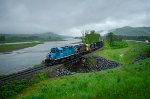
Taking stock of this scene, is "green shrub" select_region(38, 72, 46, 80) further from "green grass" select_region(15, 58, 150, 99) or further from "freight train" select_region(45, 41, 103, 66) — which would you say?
"freight train" select_region(45, 41, 103, 66)

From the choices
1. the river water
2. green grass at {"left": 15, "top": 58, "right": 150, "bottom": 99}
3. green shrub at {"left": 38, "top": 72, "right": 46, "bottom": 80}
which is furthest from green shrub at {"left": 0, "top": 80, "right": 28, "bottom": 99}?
the river water

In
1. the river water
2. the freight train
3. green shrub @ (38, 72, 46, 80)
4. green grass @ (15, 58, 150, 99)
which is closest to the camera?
green grass @ (15, 58, 150, 99)

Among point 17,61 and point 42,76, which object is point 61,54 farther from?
point 17,61

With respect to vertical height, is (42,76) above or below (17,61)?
above

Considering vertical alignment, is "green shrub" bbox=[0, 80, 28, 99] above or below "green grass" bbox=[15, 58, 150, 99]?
below

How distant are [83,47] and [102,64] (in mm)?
9039

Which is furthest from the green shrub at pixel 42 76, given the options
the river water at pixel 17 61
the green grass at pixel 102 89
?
the river water at pixel 17 61

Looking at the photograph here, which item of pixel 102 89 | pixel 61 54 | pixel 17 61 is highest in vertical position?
pixel 61 54

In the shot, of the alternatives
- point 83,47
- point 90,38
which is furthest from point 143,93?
point 90,38

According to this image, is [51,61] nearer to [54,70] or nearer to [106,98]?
[54,70]

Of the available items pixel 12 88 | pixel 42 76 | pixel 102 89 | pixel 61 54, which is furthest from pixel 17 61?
pixel 102 89

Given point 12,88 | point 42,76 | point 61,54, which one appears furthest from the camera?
point 61,54

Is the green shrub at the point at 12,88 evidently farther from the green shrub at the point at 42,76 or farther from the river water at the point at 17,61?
the river water at the point at 17,61

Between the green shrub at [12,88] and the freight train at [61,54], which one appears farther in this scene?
the freight train at [61,54]
